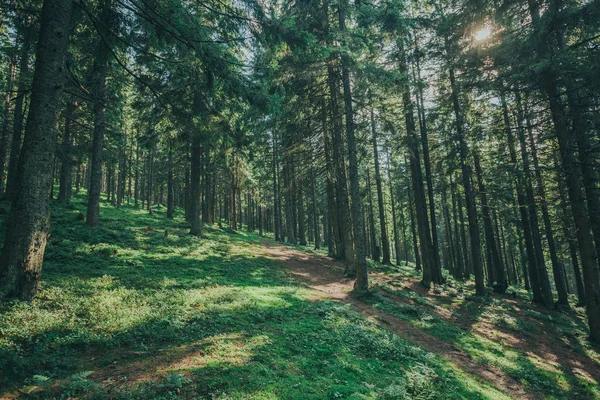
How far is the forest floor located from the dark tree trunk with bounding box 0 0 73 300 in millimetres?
662

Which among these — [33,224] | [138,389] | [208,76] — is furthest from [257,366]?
[208,76]

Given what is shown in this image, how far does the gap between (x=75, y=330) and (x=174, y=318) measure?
1819 millimetres

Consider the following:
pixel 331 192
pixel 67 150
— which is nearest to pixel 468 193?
pixel 331 192

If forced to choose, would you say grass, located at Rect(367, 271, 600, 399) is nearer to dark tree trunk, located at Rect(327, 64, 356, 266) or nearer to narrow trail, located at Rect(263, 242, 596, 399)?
narrow trail, located at Rect(263, 242, 596, 399)

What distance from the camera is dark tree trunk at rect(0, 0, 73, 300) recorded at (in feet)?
17.8

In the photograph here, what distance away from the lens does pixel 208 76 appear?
869 centimetres

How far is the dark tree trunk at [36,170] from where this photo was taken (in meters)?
5.41

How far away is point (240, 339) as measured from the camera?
20.1 ft

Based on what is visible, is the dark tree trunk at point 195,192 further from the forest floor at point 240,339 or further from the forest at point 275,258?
the forest floor at point 240,339

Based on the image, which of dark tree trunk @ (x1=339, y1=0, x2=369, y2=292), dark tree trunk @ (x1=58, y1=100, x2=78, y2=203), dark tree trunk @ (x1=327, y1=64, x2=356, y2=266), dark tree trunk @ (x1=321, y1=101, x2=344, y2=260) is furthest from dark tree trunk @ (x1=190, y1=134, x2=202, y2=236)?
dark tree trunk @ (x1=339, y1=0, x2=369, y2=292)

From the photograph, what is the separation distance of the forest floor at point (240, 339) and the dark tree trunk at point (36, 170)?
2.17ft

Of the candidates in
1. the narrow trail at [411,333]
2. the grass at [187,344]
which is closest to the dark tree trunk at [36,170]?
the grass at [187,344]

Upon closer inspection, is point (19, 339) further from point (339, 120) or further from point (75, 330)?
point (339, 120)

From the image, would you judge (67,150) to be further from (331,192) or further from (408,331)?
(408,331)
